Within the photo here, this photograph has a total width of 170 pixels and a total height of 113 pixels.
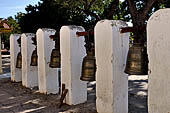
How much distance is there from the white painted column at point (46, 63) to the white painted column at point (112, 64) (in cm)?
220

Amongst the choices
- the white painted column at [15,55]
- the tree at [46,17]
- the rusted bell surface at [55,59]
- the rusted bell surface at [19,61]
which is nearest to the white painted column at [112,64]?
the rusted bell surface at [55,59]

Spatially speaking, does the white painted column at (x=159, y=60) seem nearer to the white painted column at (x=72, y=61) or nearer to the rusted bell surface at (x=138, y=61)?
the rusted bell surface at (x=138, y=61)

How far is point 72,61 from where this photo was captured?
4.80 meters

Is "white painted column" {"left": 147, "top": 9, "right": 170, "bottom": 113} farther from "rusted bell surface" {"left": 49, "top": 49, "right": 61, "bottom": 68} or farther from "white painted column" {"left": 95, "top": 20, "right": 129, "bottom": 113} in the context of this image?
"rusted bell surface" {"left": 49, "top": 49, "right": 61, "bottom": 68}

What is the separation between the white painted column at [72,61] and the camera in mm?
4785

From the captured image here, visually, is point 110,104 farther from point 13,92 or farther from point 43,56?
point 13,92

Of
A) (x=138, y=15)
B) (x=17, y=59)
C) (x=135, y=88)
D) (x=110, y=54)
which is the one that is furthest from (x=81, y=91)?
(x=138, y=15)

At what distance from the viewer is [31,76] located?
697cm

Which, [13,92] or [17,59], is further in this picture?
[17,59]

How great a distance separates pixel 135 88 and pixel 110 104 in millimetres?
3119

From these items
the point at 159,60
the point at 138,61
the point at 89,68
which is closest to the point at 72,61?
the point at 89,68

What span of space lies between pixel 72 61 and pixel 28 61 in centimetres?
261

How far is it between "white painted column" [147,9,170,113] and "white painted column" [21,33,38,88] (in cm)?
473

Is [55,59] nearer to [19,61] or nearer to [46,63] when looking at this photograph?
[46,63]
